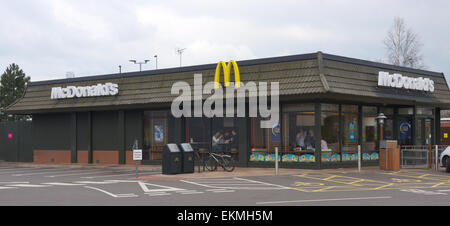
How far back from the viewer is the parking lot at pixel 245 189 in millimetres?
13414

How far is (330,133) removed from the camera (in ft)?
81.4

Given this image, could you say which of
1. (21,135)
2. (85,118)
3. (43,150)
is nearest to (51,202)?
(85,118)

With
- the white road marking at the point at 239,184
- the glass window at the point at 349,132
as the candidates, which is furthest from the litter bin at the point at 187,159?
the glass window at the point at 349,132

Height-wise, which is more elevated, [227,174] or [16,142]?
[16,142]

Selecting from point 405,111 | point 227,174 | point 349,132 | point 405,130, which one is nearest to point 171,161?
point 227,174

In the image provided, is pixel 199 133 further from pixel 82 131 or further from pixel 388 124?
pixel 388 124

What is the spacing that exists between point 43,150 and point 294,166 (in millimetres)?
17324

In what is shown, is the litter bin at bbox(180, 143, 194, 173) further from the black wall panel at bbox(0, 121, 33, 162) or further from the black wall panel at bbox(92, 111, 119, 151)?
the black wall panel at bbox(0, 121, 33, 162)

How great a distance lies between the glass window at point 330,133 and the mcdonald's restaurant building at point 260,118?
0.15 ft

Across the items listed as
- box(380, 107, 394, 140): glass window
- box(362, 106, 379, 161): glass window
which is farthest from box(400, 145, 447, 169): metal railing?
box(380, 107, 394, 140): glass window

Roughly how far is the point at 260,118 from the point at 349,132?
4327 millimetres

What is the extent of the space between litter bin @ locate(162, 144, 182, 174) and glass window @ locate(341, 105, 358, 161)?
8072mm

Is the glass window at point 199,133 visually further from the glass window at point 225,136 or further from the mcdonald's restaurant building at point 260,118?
the glass window at point 225,136

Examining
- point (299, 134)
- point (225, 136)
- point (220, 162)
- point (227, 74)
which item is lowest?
point (220, 162)
